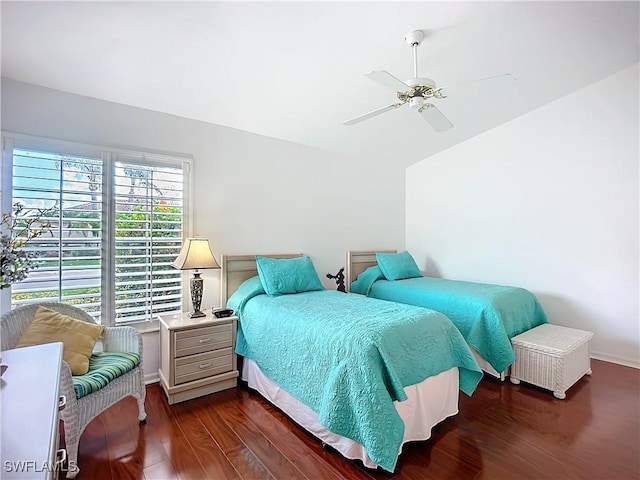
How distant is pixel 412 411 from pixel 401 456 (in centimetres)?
27

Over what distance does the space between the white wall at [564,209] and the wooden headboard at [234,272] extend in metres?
3.02

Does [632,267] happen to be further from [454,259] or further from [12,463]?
[12,463]

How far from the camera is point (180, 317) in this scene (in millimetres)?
2887

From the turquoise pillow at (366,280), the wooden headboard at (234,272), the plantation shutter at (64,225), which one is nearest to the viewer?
the plantation shutter at (64,225)

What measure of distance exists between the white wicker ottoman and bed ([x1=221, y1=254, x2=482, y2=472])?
93 centimetres

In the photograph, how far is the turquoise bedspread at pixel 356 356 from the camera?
176 centimetres

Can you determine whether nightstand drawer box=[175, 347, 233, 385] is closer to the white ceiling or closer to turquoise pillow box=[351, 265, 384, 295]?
turquoise pillow box=[351, 265, 384, 295]

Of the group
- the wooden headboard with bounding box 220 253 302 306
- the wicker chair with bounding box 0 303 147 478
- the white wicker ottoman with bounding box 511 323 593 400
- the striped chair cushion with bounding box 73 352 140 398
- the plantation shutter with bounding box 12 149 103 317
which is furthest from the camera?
the wooden headboard with bounding box 220 253 302 306

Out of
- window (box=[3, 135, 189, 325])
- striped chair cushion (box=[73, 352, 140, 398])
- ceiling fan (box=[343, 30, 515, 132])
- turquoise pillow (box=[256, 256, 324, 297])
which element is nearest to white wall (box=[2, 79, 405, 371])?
window (box=[3, 135, 189, 325])

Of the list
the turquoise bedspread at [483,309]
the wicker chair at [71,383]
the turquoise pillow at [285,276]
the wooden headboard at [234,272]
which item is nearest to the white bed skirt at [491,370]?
the turquoise bedspread at [483,309]

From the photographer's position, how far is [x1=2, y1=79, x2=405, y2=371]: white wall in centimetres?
260

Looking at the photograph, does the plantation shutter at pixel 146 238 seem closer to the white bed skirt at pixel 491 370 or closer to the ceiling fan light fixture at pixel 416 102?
the ceiling fan light fixture at pixel 416 102

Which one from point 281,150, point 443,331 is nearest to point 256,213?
point 281,150

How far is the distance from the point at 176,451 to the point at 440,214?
14.4 feet
